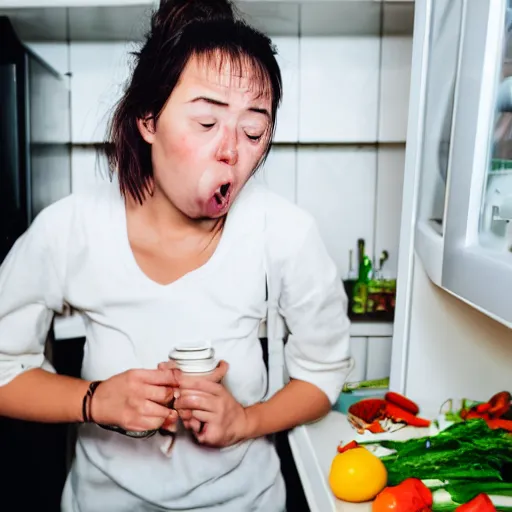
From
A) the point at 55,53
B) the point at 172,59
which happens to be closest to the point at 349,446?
the point at 172,59

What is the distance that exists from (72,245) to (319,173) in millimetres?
523

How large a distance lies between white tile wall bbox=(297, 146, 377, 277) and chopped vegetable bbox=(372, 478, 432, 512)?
55cm

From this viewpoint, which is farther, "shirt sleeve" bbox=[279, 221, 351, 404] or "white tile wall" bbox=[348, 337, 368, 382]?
"white tile wall" bbox=[348, 337, 368, 382]

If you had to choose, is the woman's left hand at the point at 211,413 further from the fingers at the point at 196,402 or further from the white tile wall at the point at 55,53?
the white tile wall at the point at 55,53

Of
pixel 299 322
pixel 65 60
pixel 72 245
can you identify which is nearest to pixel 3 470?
pixel 72 245

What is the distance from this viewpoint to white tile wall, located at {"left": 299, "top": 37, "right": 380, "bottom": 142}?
1.01m

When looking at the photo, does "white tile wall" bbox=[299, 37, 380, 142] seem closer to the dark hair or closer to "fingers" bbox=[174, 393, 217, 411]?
the dark hair

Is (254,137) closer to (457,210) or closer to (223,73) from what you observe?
(223,73)

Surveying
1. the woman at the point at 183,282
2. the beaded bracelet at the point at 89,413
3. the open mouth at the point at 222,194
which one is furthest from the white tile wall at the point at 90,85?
the beaded bracelet at the point at 89,413

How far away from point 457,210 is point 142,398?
40 centimetres

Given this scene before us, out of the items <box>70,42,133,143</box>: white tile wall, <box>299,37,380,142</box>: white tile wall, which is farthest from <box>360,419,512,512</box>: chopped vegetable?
<box>70,42,133,143</box>: white tile wall

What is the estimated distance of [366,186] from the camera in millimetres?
1095

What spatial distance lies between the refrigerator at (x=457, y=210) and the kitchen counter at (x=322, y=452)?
141mm

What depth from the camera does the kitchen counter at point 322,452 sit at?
0.61 meters
